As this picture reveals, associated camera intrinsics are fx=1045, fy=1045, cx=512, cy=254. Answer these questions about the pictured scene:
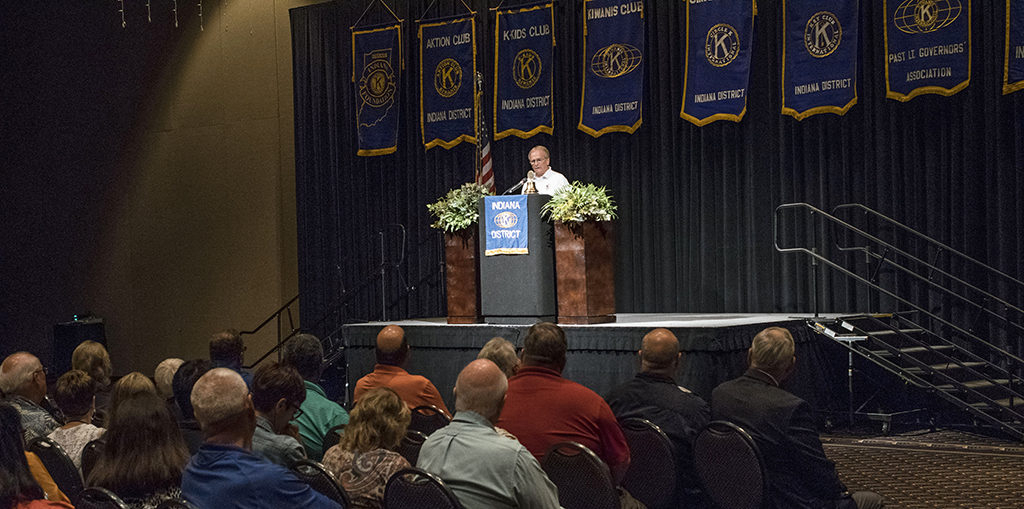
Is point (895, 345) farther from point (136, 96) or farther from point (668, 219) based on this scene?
point (136, 96)

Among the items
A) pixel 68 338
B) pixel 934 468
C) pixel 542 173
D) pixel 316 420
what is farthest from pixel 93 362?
pixel 68 338

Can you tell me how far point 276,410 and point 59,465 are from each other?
1014 millimetres

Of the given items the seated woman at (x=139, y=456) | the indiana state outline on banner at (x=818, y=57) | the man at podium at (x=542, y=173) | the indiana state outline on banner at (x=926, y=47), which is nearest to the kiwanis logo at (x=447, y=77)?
the man at podium at (x=542, y=173)

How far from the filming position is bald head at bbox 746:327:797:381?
173 inches

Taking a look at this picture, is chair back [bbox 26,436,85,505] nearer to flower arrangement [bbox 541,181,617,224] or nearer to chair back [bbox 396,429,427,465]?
chair back [bbox 396,429,427,465]

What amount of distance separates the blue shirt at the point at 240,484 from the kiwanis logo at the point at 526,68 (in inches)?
388

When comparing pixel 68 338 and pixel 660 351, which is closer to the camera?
pixel 660 351

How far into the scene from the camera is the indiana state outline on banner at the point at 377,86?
44.8 ft

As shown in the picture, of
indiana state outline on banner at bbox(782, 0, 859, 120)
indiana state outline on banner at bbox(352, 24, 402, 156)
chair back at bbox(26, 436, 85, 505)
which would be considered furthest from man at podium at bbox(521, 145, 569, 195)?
chair back at bbox(26, 436, 85, 505)

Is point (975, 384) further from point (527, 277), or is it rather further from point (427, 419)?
point (427, 419)

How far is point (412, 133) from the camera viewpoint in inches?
549

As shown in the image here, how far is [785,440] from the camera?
164 inches

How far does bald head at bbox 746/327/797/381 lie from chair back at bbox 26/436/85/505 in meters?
2.80

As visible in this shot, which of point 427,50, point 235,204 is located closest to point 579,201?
point 427,50
